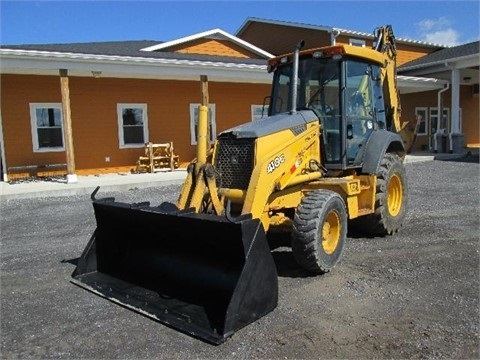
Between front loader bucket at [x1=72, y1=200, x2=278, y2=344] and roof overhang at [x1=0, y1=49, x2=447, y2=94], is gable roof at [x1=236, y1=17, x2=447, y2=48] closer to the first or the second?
roof overhang at [x1=0, y1=49, x2=447, y2=94]

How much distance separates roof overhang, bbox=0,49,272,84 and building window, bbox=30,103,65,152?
3.48ft

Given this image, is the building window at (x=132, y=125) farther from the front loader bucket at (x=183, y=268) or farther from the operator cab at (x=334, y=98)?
the front loader bucket at (x=183, y=268)

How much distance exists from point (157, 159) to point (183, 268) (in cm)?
1090

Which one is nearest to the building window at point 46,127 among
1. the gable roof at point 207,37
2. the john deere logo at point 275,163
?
the gable roof at point 207,37

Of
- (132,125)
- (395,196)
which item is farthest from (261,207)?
(132,125)

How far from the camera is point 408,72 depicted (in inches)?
805

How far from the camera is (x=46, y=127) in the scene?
13.4 m

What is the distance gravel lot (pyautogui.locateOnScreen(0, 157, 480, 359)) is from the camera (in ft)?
10.3

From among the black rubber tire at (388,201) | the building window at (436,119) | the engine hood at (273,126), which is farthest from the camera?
the building window at (436,119)

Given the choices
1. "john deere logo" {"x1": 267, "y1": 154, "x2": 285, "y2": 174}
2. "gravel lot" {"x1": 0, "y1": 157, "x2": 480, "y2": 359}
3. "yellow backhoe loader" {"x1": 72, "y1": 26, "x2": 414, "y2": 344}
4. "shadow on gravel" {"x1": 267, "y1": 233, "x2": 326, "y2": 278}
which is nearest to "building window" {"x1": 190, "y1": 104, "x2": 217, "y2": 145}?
"gravel lot" {"x1": 0, "y1": 157, "x2": 480, "y2": 359}

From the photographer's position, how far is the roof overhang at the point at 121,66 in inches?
434

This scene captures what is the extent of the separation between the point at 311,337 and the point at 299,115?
2680 mm

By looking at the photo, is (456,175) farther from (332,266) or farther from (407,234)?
(332,266)

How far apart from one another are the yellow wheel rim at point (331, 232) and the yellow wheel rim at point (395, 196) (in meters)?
1.93
